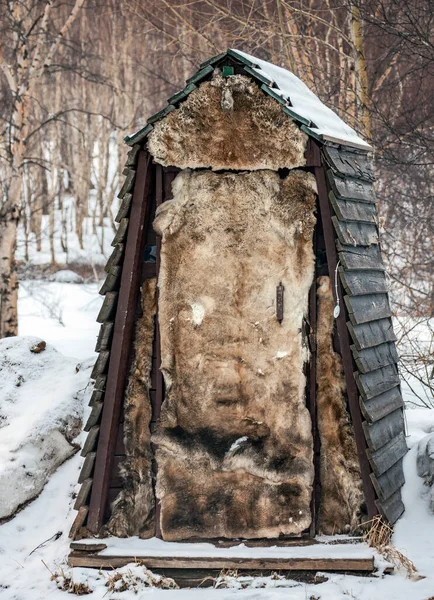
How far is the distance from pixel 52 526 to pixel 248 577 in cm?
165

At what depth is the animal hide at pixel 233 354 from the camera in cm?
564

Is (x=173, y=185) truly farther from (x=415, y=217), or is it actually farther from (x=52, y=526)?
(x=415, y=217)

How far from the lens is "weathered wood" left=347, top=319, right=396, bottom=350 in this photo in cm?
546

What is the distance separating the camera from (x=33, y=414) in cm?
711

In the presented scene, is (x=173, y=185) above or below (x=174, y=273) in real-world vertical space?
above

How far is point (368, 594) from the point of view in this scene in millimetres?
4895

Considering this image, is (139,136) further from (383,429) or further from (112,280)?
(383,429)

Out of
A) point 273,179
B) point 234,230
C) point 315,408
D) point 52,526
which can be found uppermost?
point 273,179

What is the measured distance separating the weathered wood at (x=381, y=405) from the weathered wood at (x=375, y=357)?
209 millimetres

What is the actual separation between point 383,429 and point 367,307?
851 millimetres

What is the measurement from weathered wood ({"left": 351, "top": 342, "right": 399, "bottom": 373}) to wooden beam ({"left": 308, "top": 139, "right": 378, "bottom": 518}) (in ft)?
0.25

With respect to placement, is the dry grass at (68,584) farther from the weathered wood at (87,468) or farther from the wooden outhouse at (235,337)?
the weathered wood at (87,468)

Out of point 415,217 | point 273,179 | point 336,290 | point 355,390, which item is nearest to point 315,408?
point 355,390

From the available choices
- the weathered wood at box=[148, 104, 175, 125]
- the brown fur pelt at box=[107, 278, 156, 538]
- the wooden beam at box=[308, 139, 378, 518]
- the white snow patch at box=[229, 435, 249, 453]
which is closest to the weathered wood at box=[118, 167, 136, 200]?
the weathered wood at box=[148, 104, 175, 125]
